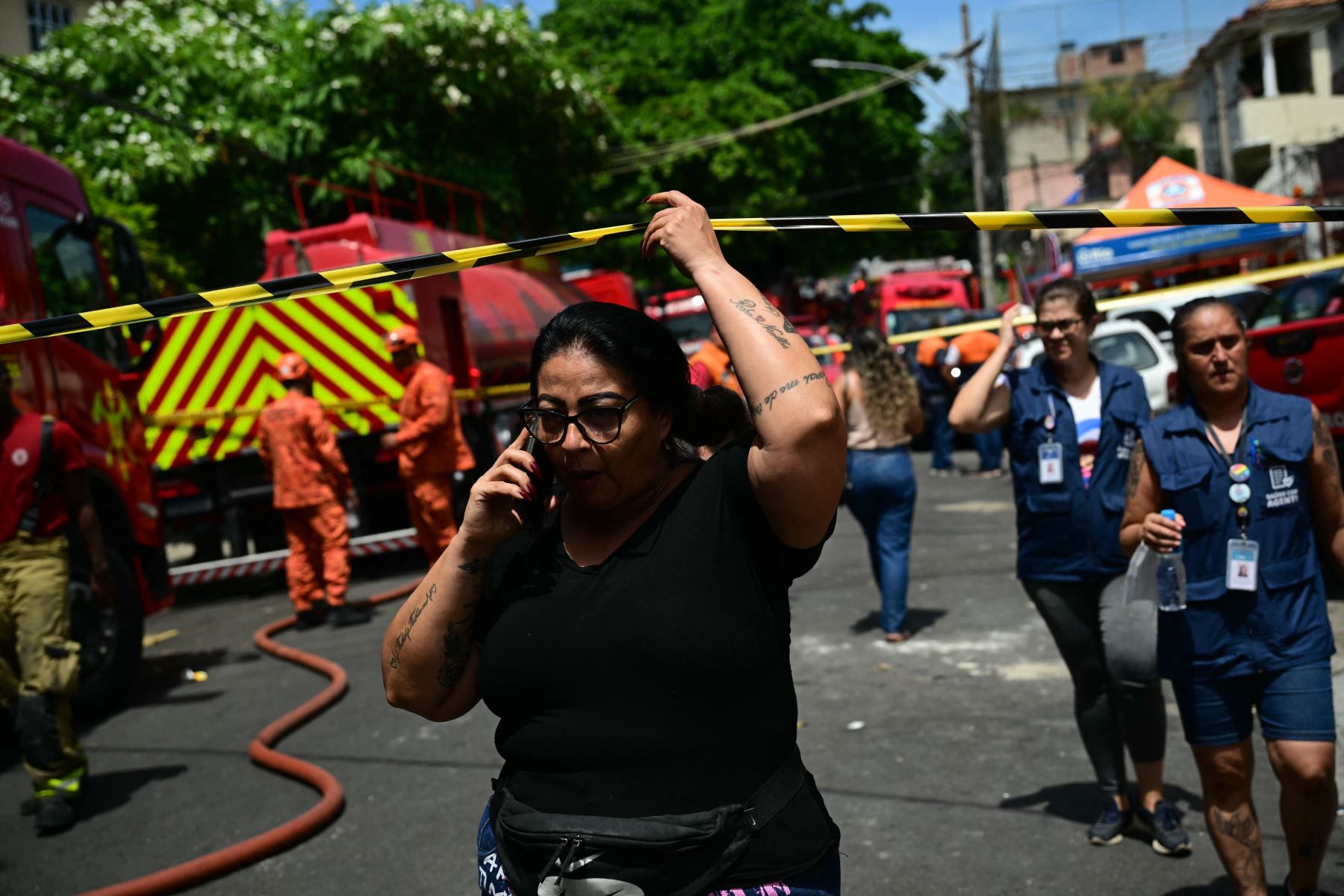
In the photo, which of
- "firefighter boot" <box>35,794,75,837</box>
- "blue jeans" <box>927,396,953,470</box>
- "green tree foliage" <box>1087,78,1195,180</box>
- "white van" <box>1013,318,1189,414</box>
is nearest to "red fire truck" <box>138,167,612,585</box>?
"firefighter boot" <box>35,794,75,837</box>

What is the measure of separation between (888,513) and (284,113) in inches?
537

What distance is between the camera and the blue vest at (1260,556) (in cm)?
352

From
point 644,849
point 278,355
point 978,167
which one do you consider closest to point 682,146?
point 978,167

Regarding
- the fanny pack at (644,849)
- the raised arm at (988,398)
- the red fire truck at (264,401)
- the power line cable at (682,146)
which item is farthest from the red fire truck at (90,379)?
the power line cable at (682,146)

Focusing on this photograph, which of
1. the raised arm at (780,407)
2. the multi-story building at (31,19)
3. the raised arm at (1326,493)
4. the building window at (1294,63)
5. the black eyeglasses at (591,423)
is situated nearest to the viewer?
the raised arm at (780,407)

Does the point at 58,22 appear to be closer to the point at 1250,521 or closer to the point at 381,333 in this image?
the point at 381,333

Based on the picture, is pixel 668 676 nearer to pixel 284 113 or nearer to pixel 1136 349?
pixel 1136 349

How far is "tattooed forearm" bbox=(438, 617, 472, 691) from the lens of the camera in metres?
2.34

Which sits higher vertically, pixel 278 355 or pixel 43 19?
pixel 43 19

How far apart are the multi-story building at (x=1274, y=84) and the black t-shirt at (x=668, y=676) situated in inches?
1266

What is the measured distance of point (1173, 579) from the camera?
365 centimetres

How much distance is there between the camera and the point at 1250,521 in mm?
3592

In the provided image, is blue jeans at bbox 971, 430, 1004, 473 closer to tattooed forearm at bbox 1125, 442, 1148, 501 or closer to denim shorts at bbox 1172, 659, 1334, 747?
tattooed forearm at bbox 1125, 442, 1148, 501

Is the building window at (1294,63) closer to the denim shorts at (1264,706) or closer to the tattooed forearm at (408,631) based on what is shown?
the denim shorts at (1264,706)
